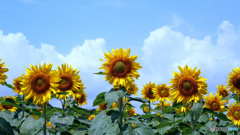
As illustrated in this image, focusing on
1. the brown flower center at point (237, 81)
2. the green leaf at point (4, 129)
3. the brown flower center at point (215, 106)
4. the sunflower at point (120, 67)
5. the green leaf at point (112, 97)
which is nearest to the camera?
the green leaf at point (112, 97)

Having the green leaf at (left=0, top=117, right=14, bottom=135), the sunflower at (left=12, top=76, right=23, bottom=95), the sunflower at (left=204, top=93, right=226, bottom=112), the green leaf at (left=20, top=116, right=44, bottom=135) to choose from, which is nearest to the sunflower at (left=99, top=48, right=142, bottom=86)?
the green leaf at (left=20, top=116, right=44, bottom=135)

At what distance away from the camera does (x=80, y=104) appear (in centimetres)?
1018

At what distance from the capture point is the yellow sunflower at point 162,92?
36.9 feet

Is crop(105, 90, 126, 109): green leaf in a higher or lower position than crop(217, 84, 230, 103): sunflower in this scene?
lower

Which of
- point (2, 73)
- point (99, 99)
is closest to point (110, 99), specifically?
point (99, 99)

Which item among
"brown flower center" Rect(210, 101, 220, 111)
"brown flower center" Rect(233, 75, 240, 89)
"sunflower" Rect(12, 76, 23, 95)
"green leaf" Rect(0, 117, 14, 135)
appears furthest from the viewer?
"sunflower" Rect(12, 76, 23, 95)

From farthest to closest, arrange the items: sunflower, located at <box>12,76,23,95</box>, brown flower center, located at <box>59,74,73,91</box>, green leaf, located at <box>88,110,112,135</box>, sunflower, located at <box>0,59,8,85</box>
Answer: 1. sunflower, located at <box>12,76,23,95</box>
2. brown flower center, located at <box>59,74,73,91</box>
3. sunflower, located at <box>0,59,8,85</box>
4. green leaf, located at <box>88,110,112,135</box>

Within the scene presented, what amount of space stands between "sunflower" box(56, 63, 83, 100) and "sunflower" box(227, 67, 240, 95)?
5.39 meters

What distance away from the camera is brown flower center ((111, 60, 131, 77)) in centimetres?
593

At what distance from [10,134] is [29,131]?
37 cm

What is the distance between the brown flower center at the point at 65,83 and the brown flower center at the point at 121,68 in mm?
1580

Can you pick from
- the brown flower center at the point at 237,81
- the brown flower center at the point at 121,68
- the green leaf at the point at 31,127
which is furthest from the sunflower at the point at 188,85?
the green leaf at the point at 31,127

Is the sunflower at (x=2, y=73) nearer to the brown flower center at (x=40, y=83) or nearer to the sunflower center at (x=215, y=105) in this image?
the brown flower center at (x=40, y=83)

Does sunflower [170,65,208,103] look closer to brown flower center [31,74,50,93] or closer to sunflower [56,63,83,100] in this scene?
sunflower [56,63,83,100]
